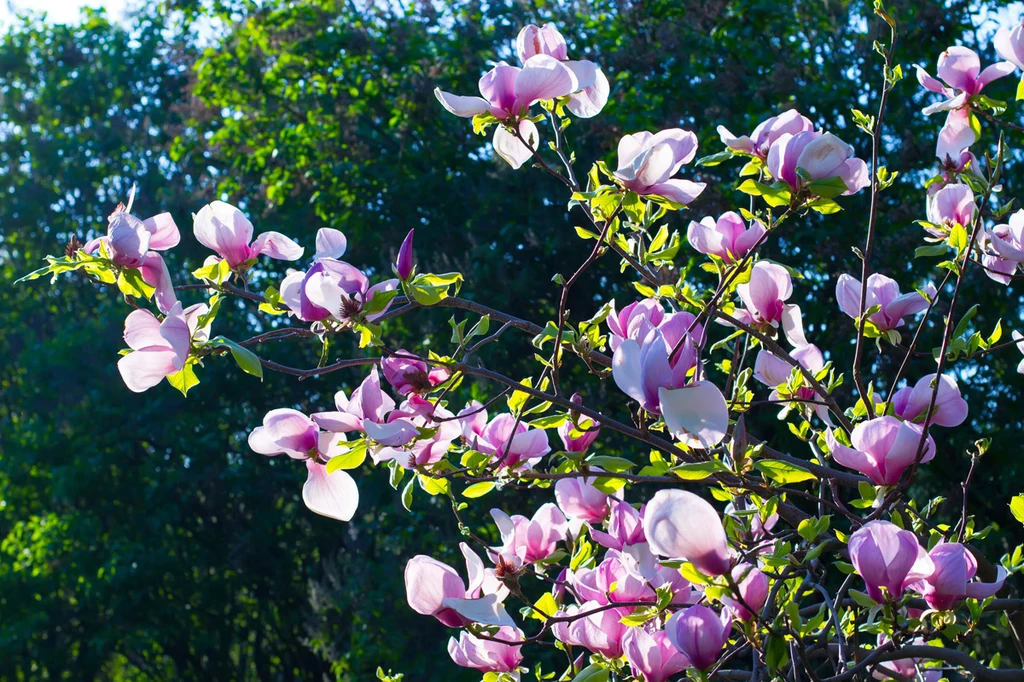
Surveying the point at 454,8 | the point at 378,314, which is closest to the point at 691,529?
the point at 378,314

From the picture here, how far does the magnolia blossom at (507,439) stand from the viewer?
4.58 feet

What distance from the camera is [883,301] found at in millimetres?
1471

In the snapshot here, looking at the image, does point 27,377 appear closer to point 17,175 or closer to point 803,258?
point 17,175

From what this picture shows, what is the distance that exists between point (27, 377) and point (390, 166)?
4934mm

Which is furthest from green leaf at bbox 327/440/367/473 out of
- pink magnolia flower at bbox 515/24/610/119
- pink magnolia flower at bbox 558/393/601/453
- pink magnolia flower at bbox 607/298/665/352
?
pink magnolia flower at bbox 515/24/610/119

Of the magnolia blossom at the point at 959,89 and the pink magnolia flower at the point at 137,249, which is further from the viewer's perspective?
the magnolia blossom at the point at 959,89

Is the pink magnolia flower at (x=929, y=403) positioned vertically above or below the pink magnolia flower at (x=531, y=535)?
above

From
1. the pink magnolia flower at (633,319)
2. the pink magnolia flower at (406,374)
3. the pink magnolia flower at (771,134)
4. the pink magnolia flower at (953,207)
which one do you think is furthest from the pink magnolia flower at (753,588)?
the pink magnolia flower at (953,207)

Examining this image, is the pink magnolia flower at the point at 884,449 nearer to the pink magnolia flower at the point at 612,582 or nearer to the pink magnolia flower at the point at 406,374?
the pink magnolia flower at the point at 612,582

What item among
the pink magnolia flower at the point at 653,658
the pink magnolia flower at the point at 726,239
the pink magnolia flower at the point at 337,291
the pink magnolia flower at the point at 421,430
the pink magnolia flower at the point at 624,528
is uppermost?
the pink magnolia flower at the point at 337,291

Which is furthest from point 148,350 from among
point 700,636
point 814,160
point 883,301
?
point 883,301

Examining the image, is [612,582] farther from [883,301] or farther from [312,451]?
[883,301]

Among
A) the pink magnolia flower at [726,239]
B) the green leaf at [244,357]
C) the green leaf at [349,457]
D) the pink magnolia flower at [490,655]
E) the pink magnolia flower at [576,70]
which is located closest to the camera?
the green leaf at [244,357]

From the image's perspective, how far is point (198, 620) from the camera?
1040cm
